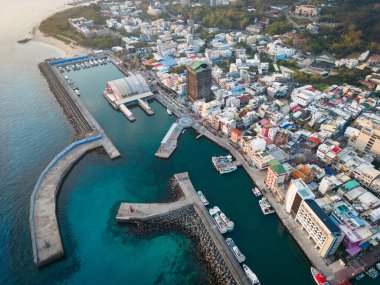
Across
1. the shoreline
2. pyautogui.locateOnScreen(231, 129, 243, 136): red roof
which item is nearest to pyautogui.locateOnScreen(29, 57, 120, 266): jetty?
pyautogui.locateOnScreen(231, 129, 243, 136): red roof

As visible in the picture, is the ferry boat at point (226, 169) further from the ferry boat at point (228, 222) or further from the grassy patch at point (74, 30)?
the grassy patch at point (74, 30)

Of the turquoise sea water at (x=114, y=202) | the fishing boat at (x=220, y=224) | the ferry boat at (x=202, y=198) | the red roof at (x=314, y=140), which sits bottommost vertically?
the turquoise sea water at (x=114, y=202)

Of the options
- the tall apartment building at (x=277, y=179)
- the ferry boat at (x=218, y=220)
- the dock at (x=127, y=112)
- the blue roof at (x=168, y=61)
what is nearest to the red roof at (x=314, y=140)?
the tall apartment building at (x=277, y=179)

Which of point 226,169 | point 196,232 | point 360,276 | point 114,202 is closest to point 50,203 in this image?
point 114,202

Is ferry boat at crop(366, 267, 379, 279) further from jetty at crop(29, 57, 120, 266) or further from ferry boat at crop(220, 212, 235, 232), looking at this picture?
jetty at crop(29, 57, 120, 266)

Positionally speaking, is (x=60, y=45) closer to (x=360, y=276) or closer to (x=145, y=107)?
(x=145, y=107)

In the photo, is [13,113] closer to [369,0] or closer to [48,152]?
[48,152]
